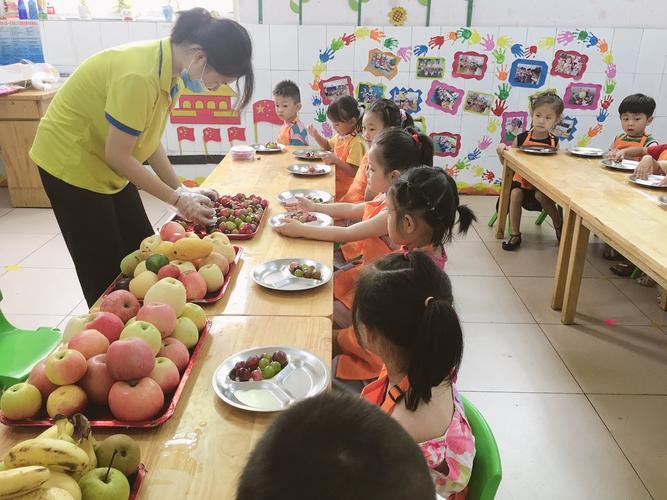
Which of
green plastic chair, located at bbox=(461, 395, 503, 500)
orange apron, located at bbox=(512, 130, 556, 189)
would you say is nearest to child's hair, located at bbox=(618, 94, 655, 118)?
orange apron, located at bbox=(512, 130, 556, 189)

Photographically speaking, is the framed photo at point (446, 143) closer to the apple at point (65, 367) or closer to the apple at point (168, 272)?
the apple at point (168, 272)

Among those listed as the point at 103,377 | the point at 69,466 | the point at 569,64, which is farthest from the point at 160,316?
the point at 569,64

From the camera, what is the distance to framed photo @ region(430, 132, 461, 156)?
4.86 metres

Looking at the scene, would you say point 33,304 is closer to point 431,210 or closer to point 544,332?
point 431,210

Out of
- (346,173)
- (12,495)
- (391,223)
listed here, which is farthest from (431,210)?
(346,173)

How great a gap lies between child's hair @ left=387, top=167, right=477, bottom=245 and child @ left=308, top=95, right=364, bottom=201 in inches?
56.4

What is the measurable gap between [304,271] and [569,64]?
394 cm

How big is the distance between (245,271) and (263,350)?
0.52m

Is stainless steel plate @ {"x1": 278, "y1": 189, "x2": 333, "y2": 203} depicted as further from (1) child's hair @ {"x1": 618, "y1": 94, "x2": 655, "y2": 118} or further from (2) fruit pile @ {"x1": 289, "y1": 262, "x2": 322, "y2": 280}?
(1) child's hair @ {"x1": 618, "y1": 94, "x2": 655, "y2": 118}

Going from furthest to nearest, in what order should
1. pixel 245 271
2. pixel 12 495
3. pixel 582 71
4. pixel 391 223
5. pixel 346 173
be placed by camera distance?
pixel 582 71, pixel 346 173, pixel 391 223, pixel 245 271, pixel 12 495

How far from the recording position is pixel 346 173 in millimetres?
3355

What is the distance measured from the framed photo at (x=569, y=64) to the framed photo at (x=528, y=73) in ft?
0.31

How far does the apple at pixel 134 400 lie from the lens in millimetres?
986

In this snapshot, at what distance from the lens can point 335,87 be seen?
15.4 feet
